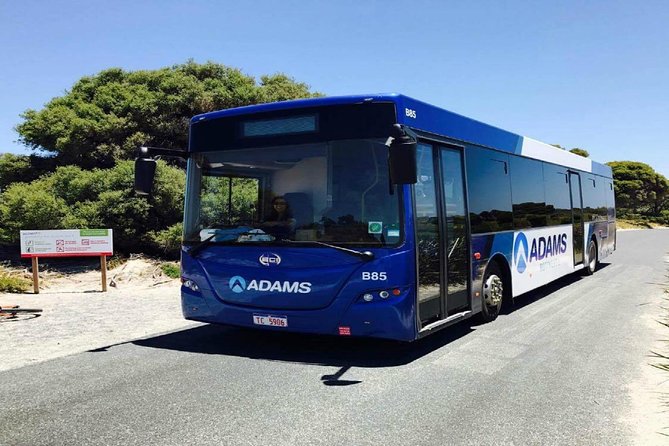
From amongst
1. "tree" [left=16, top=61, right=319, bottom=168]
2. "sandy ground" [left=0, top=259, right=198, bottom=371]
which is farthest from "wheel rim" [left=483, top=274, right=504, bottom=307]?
"tree" [left=16, top=61, right=319, bottom=168]

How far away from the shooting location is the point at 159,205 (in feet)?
53.5

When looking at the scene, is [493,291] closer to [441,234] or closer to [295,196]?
[441,234]

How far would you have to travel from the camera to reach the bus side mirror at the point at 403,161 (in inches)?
209

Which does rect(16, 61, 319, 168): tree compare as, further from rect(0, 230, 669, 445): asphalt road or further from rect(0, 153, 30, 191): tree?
rect(0, 230, 669, 445): asphalt road

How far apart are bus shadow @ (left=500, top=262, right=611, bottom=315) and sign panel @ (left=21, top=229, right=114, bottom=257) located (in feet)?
28.8

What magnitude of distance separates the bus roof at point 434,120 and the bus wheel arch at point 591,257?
173 inches

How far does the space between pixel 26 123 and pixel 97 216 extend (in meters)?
6.46

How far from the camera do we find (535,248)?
9.92m

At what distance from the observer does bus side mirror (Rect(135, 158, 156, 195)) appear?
6.67m

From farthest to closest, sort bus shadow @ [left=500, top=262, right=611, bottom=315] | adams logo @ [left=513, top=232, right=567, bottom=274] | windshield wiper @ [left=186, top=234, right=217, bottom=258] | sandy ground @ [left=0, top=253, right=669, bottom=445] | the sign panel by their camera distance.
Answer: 1. the sign panel
2. bus shadow @ [left=500, top=262, right=611, bottom=315]
3. adams logo @ [left=513, top=232, right=567, bottom=274]
4. windshield wiper @ [left=186, top=234, right=217, bottom=258]
5. sandy ground @ [left=0, top=253, right=669, bottom=445]

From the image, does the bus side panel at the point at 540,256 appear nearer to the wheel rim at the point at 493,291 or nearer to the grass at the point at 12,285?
the wheel rim at the point at 493,291

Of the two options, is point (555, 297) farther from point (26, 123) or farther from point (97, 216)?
point (26, 123)

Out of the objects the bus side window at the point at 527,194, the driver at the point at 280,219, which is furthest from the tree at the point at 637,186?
the driver at the point at 280,219

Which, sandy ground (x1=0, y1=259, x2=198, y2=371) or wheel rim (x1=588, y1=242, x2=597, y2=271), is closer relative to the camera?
sandy ground (x1=0, y1=259, x2=198, y2=371)
